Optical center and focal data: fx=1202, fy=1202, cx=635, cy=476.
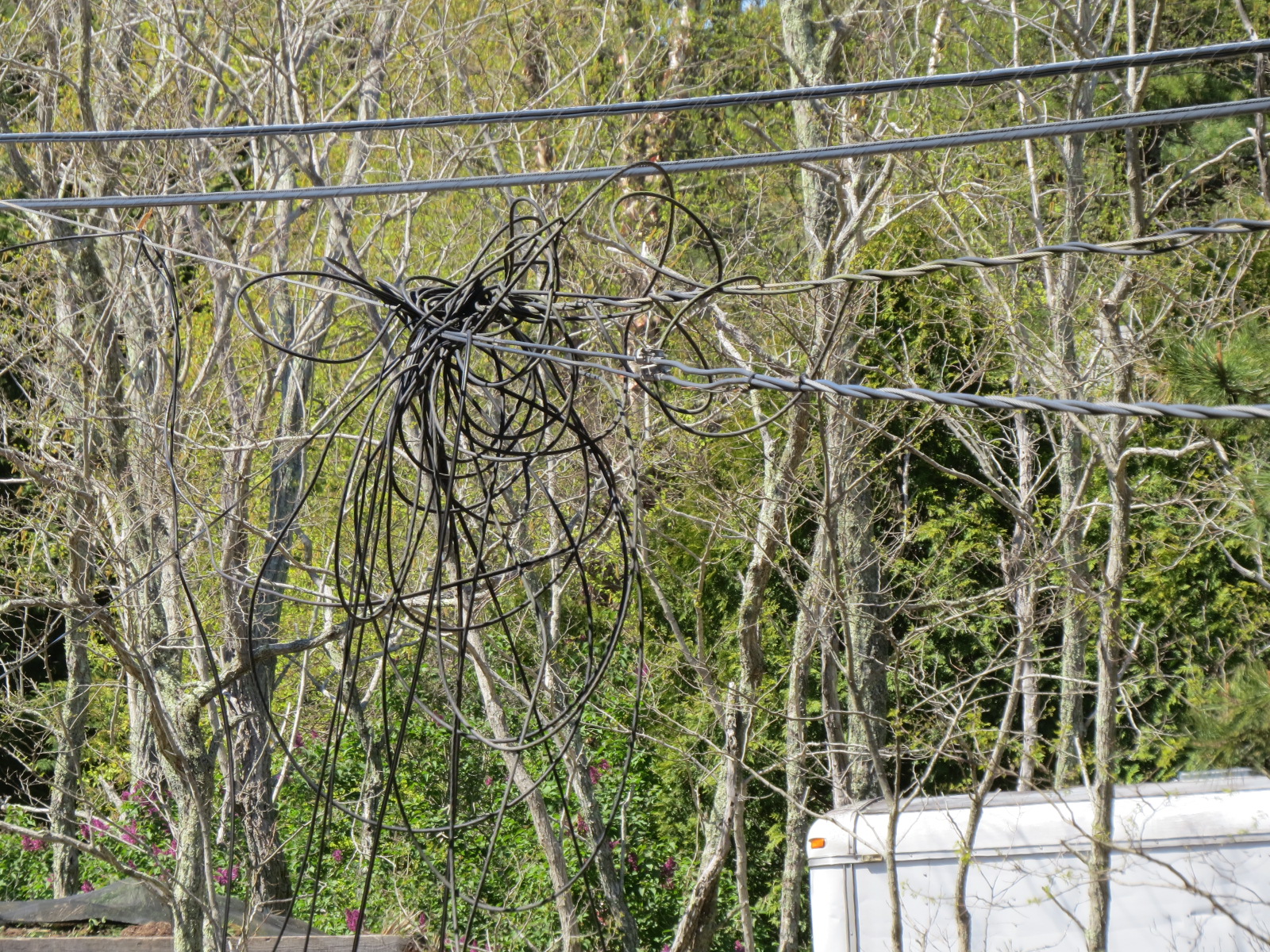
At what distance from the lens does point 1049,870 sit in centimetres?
621

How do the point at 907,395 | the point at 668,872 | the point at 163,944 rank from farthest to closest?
the point at 668,872 → the point at 163,944 → the point at 907,395

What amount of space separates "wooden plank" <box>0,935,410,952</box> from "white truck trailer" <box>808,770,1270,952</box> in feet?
8.53

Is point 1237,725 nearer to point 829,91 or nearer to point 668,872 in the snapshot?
point 829,91

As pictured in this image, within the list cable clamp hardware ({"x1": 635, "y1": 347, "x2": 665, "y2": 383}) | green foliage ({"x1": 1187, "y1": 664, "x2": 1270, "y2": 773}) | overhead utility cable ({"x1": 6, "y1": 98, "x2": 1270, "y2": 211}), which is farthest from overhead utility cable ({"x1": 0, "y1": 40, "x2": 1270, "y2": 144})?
green foliage ({"x1": 1187, "y1": 664, "x2": 1270, "y2": 773})

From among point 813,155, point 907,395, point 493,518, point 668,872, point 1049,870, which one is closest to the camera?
point 907,395

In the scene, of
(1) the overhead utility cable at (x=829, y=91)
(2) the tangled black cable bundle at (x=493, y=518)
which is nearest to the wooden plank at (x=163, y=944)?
(2) the tangled black cable bundle at (x=493, y=518)

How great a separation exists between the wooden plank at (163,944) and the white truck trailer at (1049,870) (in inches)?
102

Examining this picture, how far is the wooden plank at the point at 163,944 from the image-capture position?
278 inches

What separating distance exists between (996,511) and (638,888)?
430 cm

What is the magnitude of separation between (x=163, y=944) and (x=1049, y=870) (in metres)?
5.27

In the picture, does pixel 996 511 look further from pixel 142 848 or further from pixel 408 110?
pixel 142 848

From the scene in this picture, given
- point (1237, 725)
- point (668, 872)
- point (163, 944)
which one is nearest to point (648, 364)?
point (1237, 725)

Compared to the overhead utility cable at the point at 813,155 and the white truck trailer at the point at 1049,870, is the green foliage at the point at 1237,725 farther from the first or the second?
the white truck trailer at the point at 1049,870

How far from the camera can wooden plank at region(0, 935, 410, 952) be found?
7062 millimetres
